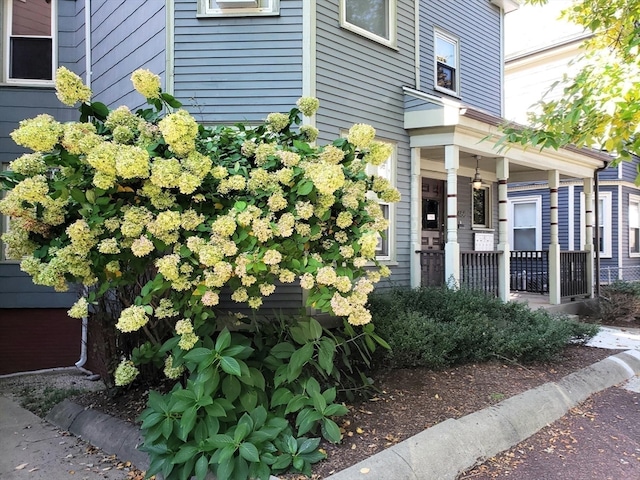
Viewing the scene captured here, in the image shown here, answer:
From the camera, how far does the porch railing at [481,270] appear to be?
294 inches

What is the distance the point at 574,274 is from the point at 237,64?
25.7 ft

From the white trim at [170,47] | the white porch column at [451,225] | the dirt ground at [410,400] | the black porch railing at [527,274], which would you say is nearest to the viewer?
the dirt ground at [410,400]

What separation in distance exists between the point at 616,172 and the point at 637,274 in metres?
3.39

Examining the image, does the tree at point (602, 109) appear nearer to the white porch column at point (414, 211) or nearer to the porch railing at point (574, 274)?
the white porch column at point (414, 211)

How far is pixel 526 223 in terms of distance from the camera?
15.4m

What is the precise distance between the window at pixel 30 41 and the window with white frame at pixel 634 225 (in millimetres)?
15877

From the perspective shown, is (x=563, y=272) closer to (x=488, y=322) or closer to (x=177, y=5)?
(x=488, y=322)

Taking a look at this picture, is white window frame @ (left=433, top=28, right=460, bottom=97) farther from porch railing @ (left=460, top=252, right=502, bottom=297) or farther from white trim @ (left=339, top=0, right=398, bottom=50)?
porch railing @ (left=460, top=252, right=502, bottom=297)

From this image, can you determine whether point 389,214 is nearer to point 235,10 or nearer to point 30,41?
point 235,10

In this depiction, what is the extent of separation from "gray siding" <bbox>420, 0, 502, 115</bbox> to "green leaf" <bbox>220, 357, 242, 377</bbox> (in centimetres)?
629

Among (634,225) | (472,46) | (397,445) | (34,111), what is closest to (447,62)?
(472,46)

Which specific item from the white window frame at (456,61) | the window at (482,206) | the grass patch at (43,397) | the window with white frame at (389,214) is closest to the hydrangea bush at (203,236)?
the grass patch at (43,397)

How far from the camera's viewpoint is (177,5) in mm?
5957

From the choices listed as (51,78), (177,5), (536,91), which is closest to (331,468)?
(177,5)
